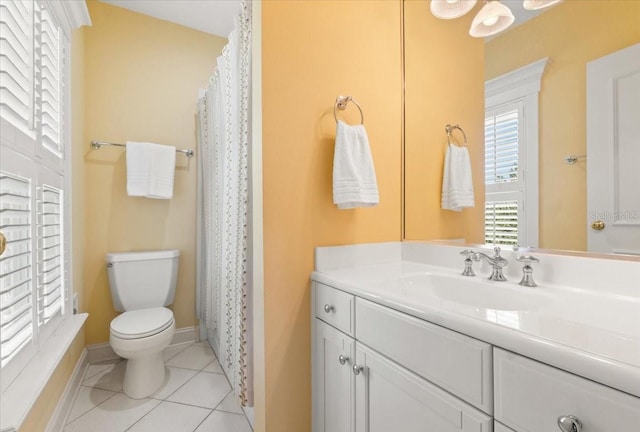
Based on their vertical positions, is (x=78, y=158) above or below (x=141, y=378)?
above

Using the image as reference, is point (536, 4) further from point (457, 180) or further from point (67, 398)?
point (67, 398)

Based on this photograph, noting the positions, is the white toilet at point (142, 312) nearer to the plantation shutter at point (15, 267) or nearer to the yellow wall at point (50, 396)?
the yellow wall at point (50, 396)

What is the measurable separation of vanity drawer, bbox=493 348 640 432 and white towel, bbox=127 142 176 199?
7.31 ft

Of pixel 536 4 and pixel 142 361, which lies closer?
pixel 536 4

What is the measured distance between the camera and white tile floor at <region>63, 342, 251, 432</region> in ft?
4.75

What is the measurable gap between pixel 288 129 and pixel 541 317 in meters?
0.96

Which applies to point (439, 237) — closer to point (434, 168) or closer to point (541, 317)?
point (434, 168)

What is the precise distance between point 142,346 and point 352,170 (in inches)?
57.3

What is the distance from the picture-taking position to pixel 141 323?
1715 millimetres

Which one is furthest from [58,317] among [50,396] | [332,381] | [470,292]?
[470,292]

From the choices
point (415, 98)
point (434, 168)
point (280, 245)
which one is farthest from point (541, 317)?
point (415, 98)

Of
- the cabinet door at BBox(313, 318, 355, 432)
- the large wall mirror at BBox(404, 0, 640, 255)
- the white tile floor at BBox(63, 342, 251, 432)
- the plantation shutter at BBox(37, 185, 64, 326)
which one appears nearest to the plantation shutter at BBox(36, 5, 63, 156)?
the plantation shutter at BBox(37, 185, 64, 326)

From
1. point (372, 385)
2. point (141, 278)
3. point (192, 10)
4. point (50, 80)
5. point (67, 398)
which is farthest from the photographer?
point (192, 10)

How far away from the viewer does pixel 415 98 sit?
146 centimetres
